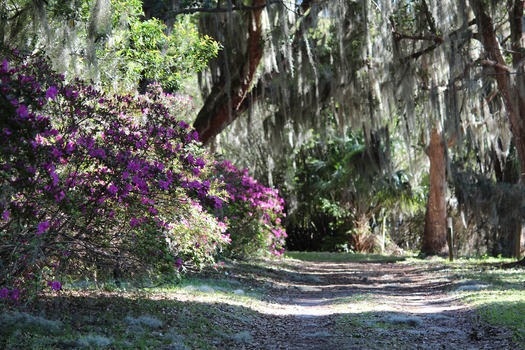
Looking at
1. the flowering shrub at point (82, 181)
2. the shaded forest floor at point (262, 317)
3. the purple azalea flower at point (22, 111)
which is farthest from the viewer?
the shaded forest floor at point (262, 317)

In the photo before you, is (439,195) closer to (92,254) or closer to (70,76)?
(70,76)

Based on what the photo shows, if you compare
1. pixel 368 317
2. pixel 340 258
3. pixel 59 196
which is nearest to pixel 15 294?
pixel 59 196

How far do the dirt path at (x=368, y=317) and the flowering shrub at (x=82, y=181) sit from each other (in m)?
1.42

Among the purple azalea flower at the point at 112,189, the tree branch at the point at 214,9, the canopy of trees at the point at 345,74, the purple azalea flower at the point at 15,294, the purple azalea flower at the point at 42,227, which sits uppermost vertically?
the tree branch at the point at 214,9

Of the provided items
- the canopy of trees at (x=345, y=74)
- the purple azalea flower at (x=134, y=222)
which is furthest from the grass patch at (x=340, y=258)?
the purple azalea flower at (x=134, y=222)

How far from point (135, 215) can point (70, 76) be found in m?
2.84

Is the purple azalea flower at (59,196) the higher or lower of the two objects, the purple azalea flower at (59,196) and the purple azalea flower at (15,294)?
the higher

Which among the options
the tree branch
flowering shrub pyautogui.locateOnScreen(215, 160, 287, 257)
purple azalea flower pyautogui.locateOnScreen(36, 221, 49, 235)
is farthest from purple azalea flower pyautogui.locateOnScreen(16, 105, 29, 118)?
flowering shrub pyautogui.locateOnScreen(215, 160, 287, 257)

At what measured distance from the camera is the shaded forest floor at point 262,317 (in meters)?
5.74

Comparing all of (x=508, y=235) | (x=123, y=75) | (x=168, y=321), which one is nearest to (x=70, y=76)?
(x=123, y=75)

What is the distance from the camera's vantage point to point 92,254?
6.07 metres

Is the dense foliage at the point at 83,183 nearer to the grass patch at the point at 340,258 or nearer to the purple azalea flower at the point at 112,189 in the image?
the purple azalea flower at the point at 112,189

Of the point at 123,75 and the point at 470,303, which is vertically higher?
the point at 123,75

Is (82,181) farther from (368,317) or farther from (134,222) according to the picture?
(368,317)
